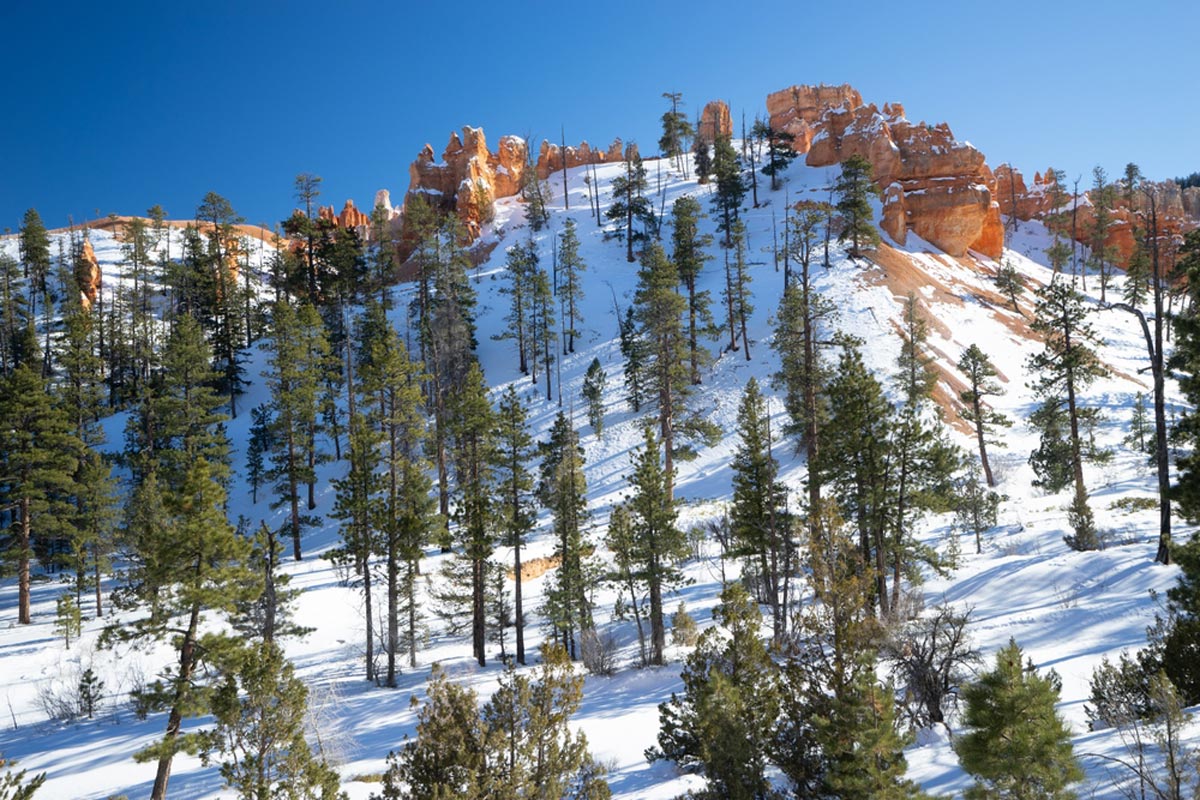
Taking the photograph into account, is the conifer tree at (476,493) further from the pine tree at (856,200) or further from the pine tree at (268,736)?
the pine tree at (856,200)

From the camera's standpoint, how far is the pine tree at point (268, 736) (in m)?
8.26

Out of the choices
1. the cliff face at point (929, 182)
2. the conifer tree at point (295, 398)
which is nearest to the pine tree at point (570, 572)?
the conifer tree at point (295, 398)

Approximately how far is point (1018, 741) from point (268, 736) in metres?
9.26

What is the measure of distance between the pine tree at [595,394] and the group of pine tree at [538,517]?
31 cm

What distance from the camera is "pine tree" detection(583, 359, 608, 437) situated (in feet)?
126

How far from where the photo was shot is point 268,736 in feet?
28.5

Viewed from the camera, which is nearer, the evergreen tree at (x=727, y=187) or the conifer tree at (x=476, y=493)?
the conifer tree at (x=476, y=493)

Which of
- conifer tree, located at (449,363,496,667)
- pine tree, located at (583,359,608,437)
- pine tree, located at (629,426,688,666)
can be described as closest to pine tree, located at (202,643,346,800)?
conifer tree, located at (449,363,496,667)

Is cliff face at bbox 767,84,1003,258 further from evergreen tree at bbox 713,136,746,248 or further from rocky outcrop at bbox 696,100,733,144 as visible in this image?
rocky outcrop at bbox 696,100,733,144

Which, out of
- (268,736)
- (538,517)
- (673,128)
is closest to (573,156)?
(673,128)

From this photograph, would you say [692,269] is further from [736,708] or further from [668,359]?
[736,708]

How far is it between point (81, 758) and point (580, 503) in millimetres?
14099

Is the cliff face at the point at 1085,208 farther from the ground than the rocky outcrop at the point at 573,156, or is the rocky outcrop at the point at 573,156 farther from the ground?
the rocky outcrop at the point at 573,156

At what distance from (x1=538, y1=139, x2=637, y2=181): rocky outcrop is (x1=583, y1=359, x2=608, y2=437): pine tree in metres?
55.1
